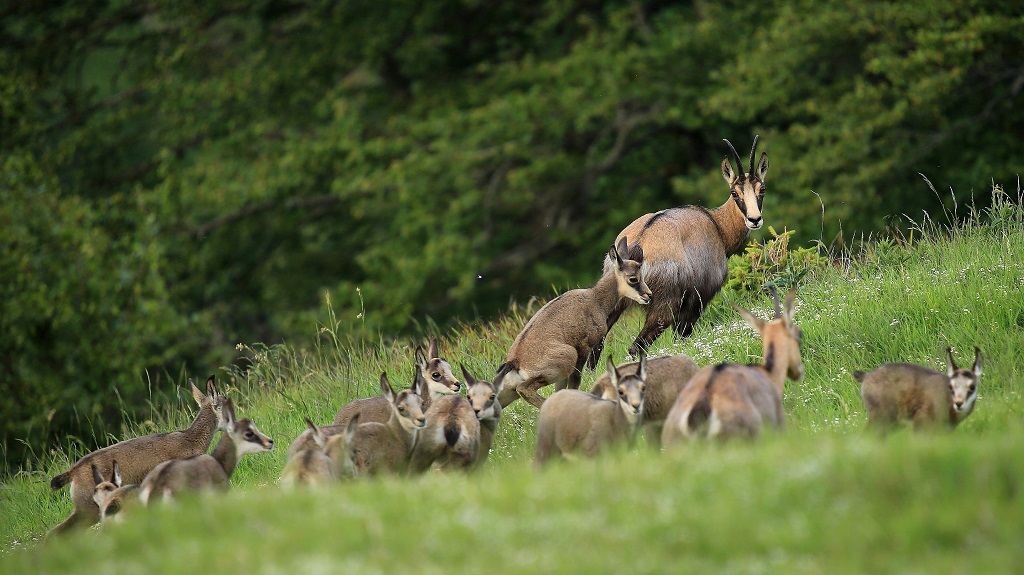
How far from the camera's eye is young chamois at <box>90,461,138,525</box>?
8.02m

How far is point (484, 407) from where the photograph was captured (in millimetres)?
8625

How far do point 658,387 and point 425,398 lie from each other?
1929mm

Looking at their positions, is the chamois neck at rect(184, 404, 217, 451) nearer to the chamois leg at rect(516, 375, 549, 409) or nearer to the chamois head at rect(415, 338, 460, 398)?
the chamois head at rect(415, 338, 460, 398)

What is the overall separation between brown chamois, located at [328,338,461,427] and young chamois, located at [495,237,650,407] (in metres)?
0.46

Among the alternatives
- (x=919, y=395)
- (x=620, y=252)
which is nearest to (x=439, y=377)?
(x=620, y=252)

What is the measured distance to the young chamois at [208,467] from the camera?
7.48 meters

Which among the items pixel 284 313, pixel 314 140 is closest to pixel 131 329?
pixel 284 313

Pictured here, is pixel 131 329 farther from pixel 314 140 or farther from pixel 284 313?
pixel 314 140

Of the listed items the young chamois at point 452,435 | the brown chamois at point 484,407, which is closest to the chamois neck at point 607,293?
the brown chamois at point 484,407

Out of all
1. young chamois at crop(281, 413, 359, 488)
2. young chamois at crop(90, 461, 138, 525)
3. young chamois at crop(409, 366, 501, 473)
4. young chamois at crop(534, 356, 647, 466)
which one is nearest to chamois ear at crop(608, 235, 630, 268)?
young chamois at crop(409, 366, 501, 473)

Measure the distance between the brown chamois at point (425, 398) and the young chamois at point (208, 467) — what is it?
755 millimetres

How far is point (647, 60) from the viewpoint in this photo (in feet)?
71.9

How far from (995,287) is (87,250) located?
1479cm

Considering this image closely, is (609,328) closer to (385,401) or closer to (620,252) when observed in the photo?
(620,252)
